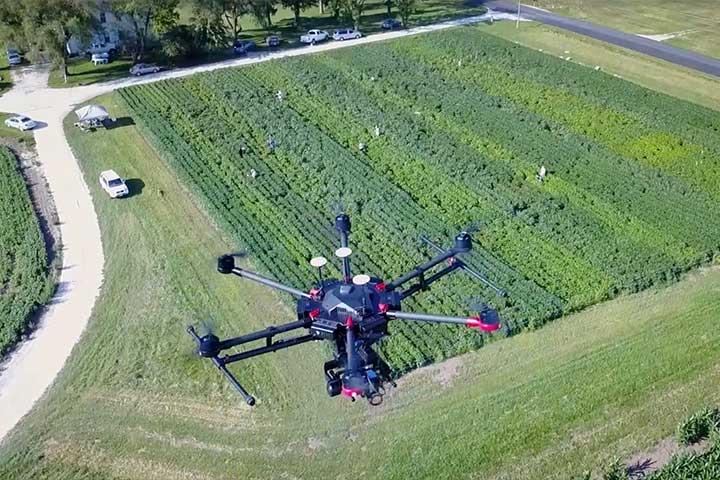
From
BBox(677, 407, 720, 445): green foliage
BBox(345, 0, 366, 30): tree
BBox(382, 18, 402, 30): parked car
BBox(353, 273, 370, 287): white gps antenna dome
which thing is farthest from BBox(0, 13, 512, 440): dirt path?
BBox(677, 407, 720, 445): green foliage

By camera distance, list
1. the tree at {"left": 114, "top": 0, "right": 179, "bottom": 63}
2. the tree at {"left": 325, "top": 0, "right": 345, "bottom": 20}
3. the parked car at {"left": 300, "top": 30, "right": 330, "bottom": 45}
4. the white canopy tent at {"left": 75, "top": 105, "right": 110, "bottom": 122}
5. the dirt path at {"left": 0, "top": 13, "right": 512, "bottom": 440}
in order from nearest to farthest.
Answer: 1. the dirt path at {"left": 0, "top": 13, "right": 512, "bottom": 440}
2. the white canopy tent at {"left": 75, "top": 105, "right": 110, "bottom": 122}
3. the tree at {"left": 114, "top": 0, "right": 179, "bottom": 63}
4. the parked car at {"left": 300, "top": 30, "right": 330, "bottom": 45}
5. the tree at {"left": 325, "top": 0, "right": 345, "bottom": 20}

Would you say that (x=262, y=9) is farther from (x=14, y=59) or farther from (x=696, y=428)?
(x=696, y=428)

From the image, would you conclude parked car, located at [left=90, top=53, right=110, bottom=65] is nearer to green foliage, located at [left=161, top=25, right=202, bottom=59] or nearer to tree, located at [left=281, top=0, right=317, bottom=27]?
green foliage, located at [left=161, top=25, right=202, bottom=59]

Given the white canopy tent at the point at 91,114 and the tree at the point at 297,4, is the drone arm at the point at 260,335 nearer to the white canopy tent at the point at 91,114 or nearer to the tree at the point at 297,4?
the white canopy tent at the point at 91,114

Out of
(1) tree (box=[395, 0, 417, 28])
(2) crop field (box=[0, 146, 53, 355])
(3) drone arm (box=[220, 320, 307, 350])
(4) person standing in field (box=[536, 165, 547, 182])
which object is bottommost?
(2) crop field (box=[0, 146, 53, 355])

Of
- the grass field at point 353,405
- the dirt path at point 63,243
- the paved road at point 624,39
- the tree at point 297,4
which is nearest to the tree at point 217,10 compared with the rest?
the dirt path at point 63,243

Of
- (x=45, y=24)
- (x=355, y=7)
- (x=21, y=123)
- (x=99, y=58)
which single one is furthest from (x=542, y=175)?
(x=99, y=58)
